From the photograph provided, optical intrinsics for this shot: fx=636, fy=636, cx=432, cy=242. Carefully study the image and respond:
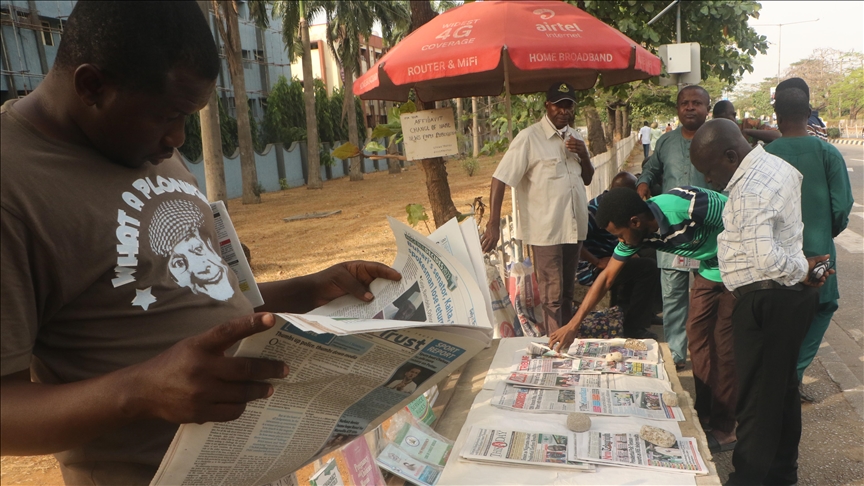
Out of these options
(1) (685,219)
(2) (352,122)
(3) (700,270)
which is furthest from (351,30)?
(1) (685,219)

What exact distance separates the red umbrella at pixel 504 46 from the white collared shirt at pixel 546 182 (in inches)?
18.9

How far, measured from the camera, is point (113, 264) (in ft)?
3.32

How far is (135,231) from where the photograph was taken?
1052 millimetres

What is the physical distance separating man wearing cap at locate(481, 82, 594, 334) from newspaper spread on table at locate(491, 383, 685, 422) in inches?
74.0

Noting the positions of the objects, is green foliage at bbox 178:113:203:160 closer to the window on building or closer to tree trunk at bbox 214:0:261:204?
tree trunk at bbox 214:0:261:204

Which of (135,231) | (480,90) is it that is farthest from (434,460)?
(480,90)

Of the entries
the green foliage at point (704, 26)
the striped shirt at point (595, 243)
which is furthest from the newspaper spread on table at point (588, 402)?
the green foliage at point (704, 26)

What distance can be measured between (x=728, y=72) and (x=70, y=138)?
8.90 meters

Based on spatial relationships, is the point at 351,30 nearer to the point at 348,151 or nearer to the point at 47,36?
the point at 47,36

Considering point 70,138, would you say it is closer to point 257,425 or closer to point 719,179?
point 257,425

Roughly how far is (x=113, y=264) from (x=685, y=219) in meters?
2.35

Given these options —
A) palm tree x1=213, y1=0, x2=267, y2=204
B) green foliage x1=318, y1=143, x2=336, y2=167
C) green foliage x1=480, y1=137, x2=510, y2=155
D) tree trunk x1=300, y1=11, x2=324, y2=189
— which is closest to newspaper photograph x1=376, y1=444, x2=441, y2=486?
green foliage x1=480, y1=137, x2=510, y2=155

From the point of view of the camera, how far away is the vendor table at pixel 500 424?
1812 millimetres

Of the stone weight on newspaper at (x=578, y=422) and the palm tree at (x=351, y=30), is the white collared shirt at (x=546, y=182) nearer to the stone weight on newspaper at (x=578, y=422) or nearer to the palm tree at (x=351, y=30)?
the stone weight on newspaper at (x=578, y=422)
